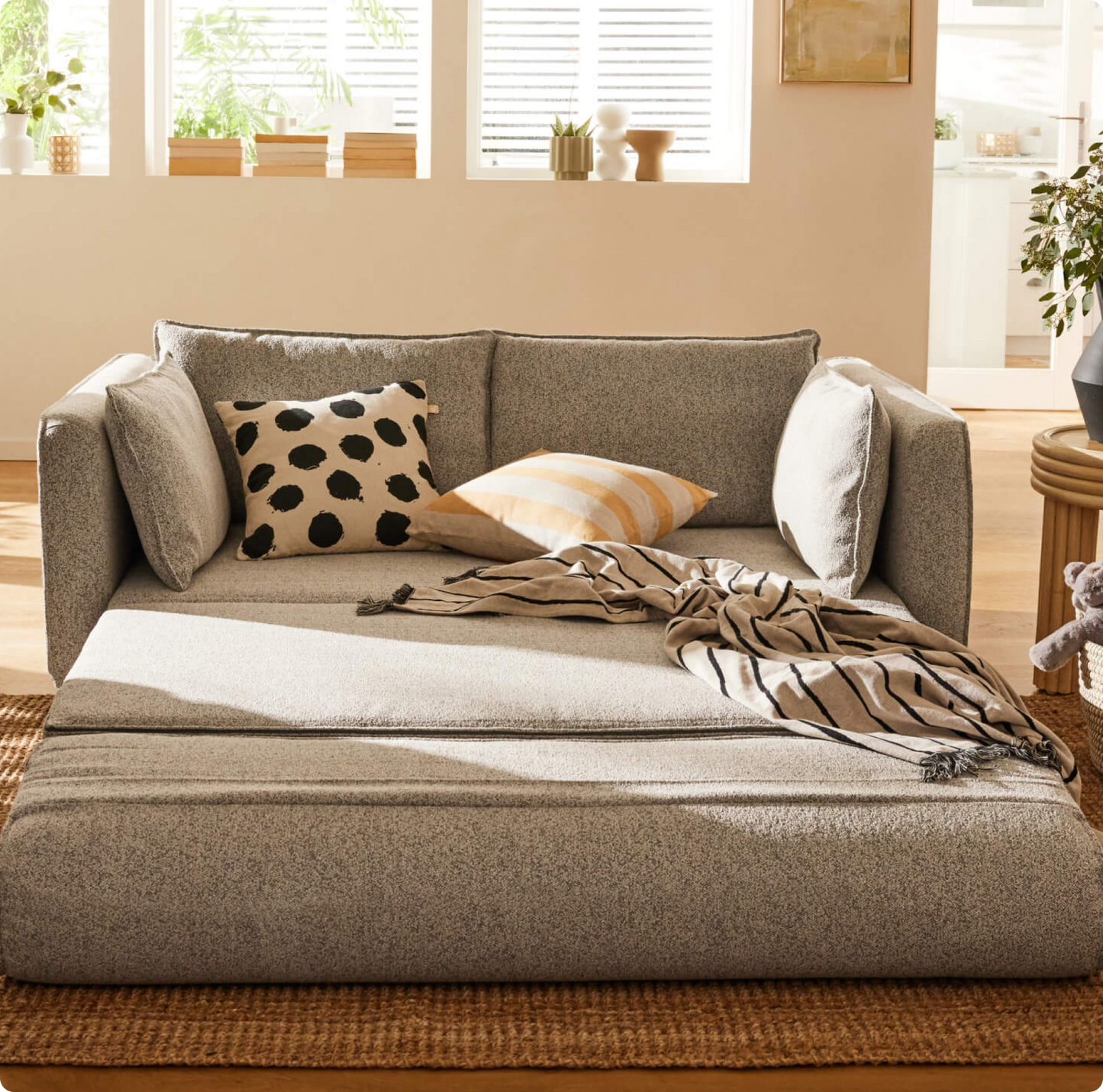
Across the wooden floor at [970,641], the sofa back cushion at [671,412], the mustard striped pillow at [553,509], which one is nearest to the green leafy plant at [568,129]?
the wooden floor at [970,641]

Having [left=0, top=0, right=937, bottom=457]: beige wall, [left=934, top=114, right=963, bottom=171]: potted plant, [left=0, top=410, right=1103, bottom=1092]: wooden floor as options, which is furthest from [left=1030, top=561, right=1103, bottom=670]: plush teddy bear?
[left=934, top=114, right=963, bottom=171]: potted plant

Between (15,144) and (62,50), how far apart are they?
45cm

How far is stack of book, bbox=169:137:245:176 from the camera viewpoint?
5.00m

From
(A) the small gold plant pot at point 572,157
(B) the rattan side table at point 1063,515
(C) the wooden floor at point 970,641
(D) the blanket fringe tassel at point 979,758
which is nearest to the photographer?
(C) the wooden floor at point 970,641

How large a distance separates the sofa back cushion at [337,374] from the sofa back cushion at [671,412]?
70mm

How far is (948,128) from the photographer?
6.28 metres

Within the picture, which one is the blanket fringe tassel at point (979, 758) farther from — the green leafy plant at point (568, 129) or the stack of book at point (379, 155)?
the stack of book at point (379, 155)

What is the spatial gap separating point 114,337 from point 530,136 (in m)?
1.81

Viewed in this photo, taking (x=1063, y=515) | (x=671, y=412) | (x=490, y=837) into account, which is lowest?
(x=490, y=837)

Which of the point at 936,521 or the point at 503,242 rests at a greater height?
the point at 503,242

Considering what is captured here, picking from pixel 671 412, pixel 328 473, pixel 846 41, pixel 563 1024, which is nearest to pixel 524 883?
pixel 563 1024

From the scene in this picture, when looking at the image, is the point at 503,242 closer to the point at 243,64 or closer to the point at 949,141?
the point at 243,64

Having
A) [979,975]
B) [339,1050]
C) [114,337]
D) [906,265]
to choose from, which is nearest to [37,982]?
[339,1050]

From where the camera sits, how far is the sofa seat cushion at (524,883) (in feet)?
4.89
